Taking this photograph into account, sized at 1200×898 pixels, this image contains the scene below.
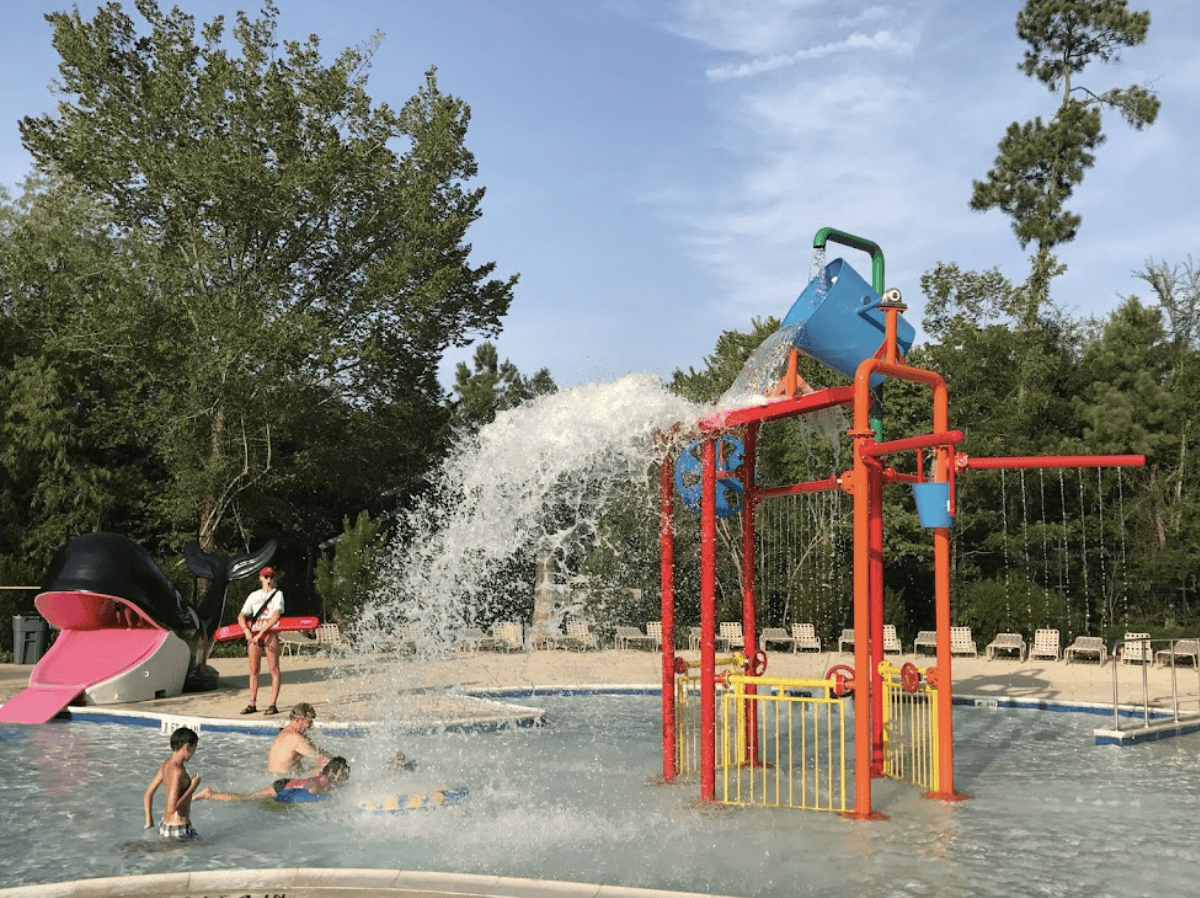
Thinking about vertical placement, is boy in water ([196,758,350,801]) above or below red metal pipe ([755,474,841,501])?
below

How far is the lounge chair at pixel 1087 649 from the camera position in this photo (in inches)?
901

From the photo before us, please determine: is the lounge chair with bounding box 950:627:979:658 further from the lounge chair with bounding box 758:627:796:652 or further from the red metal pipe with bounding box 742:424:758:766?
the red metal pipe with bounding box 742:424:758:766

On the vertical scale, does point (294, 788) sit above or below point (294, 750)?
below

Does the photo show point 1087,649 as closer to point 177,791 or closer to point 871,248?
point 871,248

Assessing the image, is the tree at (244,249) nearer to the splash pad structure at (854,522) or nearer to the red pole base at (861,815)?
the splash pad structure at (854,522)

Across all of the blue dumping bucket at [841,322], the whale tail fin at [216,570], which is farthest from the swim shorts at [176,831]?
the whale tail fin at [216,570]

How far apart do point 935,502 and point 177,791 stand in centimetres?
651

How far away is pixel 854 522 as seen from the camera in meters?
8.82

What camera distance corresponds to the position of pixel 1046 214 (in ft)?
117

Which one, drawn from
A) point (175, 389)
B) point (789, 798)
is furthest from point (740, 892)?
point (175, 389)

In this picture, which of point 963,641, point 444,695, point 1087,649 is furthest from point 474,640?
point 1087,649

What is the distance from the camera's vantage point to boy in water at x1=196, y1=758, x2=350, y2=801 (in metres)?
9.58

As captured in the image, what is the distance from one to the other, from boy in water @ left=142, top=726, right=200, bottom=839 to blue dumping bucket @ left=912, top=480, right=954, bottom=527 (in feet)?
A: 20.5

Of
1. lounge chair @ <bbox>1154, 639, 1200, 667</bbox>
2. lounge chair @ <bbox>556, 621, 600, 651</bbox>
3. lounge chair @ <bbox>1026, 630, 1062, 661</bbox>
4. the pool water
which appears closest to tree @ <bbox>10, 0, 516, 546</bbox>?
lounge chair @ <bbox>556, 621, 600, 651</bbox>
